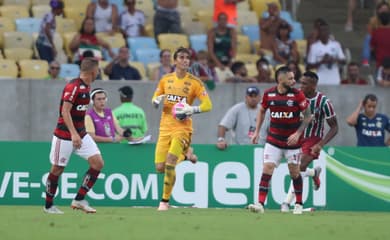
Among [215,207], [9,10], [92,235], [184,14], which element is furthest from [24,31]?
[92,235]

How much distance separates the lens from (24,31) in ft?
81.5

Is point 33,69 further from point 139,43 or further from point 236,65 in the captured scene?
point 236,65

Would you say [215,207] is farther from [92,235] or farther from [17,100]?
[92,235]

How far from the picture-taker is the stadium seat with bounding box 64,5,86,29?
25.5 m

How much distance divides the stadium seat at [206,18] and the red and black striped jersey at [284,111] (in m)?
8.91

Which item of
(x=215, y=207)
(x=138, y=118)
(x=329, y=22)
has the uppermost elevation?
(x=329, y=22)

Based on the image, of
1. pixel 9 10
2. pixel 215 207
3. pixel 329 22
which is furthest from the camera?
pixel 329 22

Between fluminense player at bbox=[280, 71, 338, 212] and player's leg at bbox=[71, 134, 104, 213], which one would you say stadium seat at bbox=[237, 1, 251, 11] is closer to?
fluminense player at bbox=[280, 71, 338, 212]

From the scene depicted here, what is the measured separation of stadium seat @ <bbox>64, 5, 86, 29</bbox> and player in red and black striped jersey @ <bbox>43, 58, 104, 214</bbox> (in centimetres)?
888

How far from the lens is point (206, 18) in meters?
26.7

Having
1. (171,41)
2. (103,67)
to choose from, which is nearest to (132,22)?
(171,41)

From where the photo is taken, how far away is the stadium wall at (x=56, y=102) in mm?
23422

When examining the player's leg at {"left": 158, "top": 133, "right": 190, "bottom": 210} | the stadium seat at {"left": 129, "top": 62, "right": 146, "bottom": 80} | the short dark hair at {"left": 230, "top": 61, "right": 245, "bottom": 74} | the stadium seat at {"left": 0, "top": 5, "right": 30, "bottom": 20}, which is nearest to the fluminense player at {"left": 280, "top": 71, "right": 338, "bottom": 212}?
the player's leg at {"left": 158, "top": 133, "right": 190, "bottom": 210}

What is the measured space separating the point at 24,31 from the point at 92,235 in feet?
40.8
